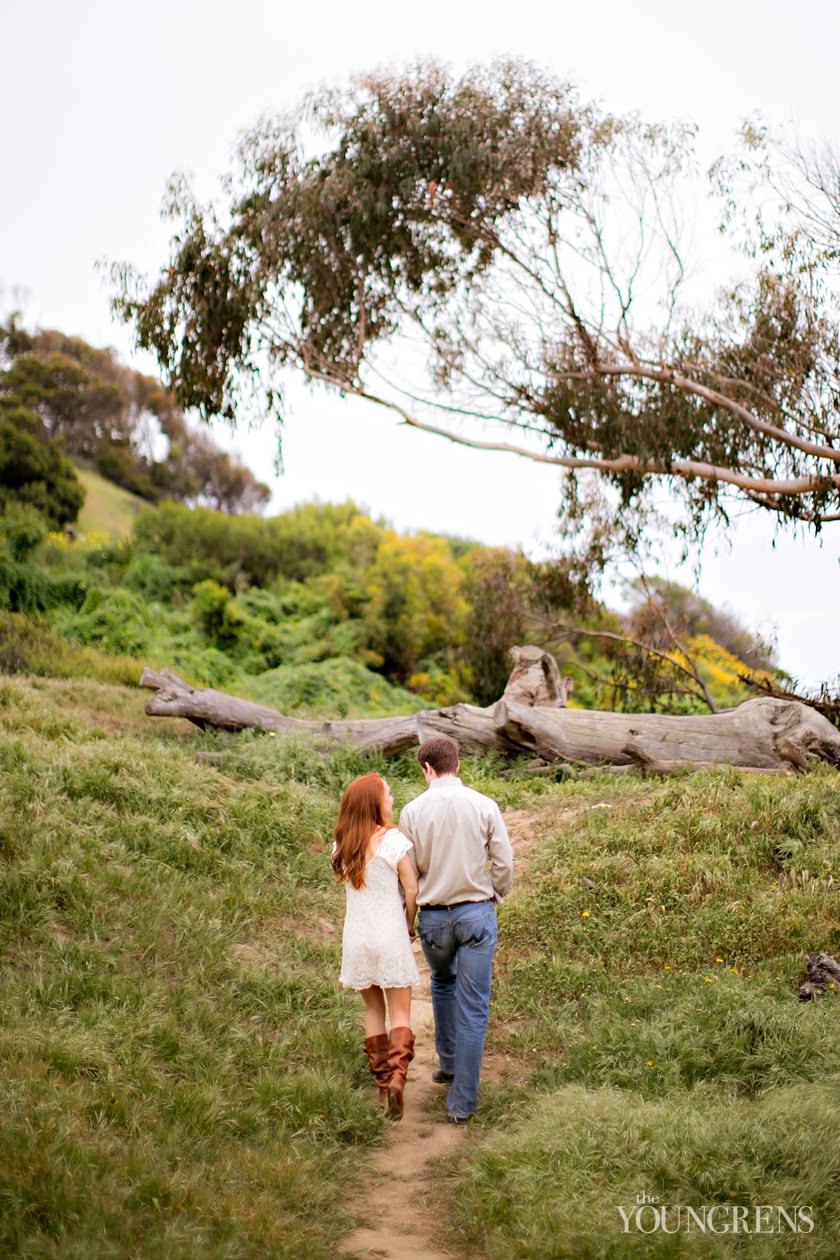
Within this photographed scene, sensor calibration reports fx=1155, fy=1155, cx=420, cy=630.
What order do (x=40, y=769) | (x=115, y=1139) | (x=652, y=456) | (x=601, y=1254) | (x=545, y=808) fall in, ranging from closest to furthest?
(x=601, y=1254) < (x=115, y=1139) < (x=40, y=769) < (x=545, y=808) < (x=652, y=456)

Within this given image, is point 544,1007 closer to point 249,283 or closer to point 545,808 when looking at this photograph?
point 545,808

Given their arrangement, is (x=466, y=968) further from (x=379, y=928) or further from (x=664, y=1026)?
(x=664, y=1026)

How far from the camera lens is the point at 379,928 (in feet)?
18.7

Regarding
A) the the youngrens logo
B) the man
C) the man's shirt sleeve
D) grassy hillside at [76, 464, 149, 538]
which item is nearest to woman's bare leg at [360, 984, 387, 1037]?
the man

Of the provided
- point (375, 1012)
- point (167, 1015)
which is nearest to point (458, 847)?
point (375, 1012)

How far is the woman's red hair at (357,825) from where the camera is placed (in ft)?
18.7

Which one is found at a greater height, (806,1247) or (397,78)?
(397,78)

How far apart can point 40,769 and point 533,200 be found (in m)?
11.3

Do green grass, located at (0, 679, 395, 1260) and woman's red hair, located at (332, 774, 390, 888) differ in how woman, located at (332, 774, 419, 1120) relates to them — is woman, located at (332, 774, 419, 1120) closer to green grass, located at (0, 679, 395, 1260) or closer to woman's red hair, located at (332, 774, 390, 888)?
woman's red hair, located at (332, 774, 390, 888)

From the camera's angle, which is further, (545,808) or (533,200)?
(533,200)

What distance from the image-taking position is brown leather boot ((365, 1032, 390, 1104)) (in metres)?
5.72

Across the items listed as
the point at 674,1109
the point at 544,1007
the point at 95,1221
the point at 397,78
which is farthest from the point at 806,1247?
the point at 397,78

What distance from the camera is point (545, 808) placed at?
10.9 metres

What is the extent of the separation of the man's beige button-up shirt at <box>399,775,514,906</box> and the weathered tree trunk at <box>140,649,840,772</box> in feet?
20.6
